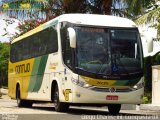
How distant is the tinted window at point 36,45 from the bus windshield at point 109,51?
1.81 metres

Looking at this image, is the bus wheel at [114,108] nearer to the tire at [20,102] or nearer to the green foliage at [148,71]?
the tire at [20,102]

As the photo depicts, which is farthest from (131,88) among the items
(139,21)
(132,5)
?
(132,5)

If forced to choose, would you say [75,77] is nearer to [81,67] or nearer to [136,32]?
[81,67]

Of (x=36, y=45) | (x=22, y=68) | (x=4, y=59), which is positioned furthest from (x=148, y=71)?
(x=4, y=59)

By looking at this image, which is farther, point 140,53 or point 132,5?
point 132,5

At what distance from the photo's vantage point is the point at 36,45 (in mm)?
21906

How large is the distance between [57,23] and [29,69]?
15.1 ft

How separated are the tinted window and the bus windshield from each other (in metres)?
1.81

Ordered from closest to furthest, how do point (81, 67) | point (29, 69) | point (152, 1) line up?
point (81, 67) < point (29, 69) < point (152, 1)

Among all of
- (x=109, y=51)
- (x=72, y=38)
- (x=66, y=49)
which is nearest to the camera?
(x=72, y=38)

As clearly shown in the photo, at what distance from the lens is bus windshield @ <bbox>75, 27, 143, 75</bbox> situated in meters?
17.2

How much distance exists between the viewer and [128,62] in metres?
17.5

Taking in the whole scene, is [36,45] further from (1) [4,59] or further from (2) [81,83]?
(1) [4,59]

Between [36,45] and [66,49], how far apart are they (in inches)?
172
